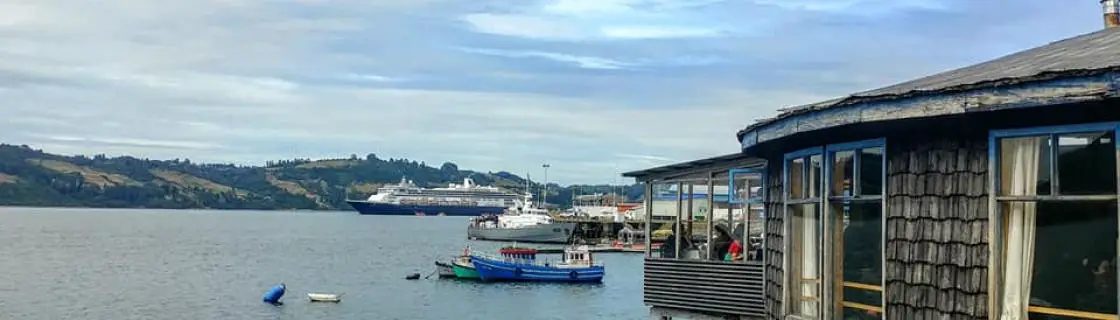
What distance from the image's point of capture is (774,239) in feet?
42.1

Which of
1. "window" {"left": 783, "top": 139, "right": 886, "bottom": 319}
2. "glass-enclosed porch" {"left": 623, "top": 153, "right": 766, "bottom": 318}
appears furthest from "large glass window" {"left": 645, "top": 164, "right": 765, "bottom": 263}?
"window" {"left": 783, "top": 139, "right": 886, "bottom": 319}

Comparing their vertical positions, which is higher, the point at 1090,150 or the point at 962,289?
the point at 1090,150

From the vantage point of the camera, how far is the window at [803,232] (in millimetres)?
11016

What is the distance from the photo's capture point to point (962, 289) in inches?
351

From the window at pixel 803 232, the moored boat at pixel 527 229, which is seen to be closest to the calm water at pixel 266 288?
the moored boat at pixel 527 229

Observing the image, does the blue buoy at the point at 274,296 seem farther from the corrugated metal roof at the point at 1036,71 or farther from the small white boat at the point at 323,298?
the corrugated metal roof at the point at 1036,71

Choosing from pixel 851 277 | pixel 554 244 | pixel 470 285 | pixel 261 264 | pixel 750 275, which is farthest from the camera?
pixel 554 244

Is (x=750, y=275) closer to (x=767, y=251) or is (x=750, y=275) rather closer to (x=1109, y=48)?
(x=767, y=251)

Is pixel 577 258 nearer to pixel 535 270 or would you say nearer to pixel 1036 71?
pixel 535 270

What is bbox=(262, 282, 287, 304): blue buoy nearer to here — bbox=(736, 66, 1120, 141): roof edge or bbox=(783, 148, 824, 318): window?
bbox=(783, 148, 824, 318): window

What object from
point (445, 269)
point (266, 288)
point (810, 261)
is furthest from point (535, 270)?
point (810, 261)

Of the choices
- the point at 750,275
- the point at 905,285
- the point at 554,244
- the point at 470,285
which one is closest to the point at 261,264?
the point at 470,285

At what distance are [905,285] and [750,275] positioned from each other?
6.54 meters

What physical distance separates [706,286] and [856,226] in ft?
22.8
